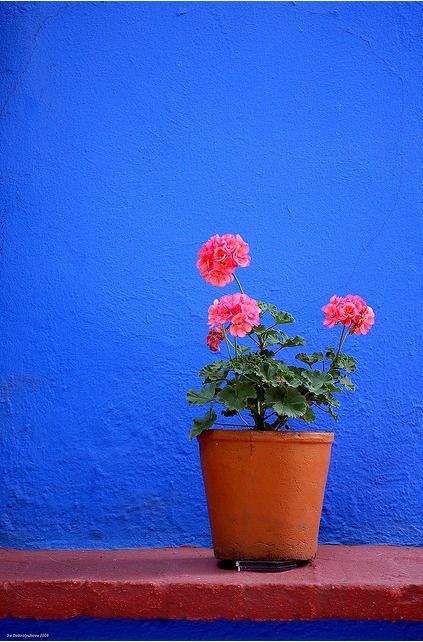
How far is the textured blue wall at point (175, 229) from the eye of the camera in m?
2.47

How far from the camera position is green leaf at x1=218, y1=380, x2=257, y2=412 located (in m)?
2.04

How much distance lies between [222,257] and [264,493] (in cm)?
64

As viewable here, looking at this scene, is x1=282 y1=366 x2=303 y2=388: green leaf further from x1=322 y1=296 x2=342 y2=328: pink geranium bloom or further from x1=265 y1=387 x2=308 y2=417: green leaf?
x1=322 y1=296 x2=342 y2=328: pink geranium bloom

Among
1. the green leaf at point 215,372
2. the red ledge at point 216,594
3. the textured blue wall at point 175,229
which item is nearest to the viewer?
the red ledge at point 216,594

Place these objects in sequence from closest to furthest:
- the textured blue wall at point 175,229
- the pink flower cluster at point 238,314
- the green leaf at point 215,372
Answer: the pink flower cluster at point 238,314 → the green leaf at point 215,372 → the textured blue wall at point 175,229

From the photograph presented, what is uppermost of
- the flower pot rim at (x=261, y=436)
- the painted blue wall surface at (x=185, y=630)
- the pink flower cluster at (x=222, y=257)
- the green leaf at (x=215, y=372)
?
the pink flower cluster at (x=222, y=257)

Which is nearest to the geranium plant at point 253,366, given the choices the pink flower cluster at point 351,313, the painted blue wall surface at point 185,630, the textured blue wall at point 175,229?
the pink flower cluster at point 351,313

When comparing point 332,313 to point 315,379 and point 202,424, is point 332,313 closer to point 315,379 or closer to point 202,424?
point 315,379

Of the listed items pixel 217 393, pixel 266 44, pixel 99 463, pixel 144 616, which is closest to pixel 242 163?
pixel 266 44

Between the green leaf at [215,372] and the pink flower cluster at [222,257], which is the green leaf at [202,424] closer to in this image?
the green leaf at [215,372]

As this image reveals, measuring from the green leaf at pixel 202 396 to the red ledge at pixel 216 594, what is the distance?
0.44 meters

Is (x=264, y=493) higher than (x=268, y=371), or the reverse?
(x=268, y=371)

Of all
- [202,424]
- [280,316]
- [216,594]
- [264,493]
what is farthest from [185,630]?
[280,316]

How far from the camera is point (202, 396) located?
2127mm
